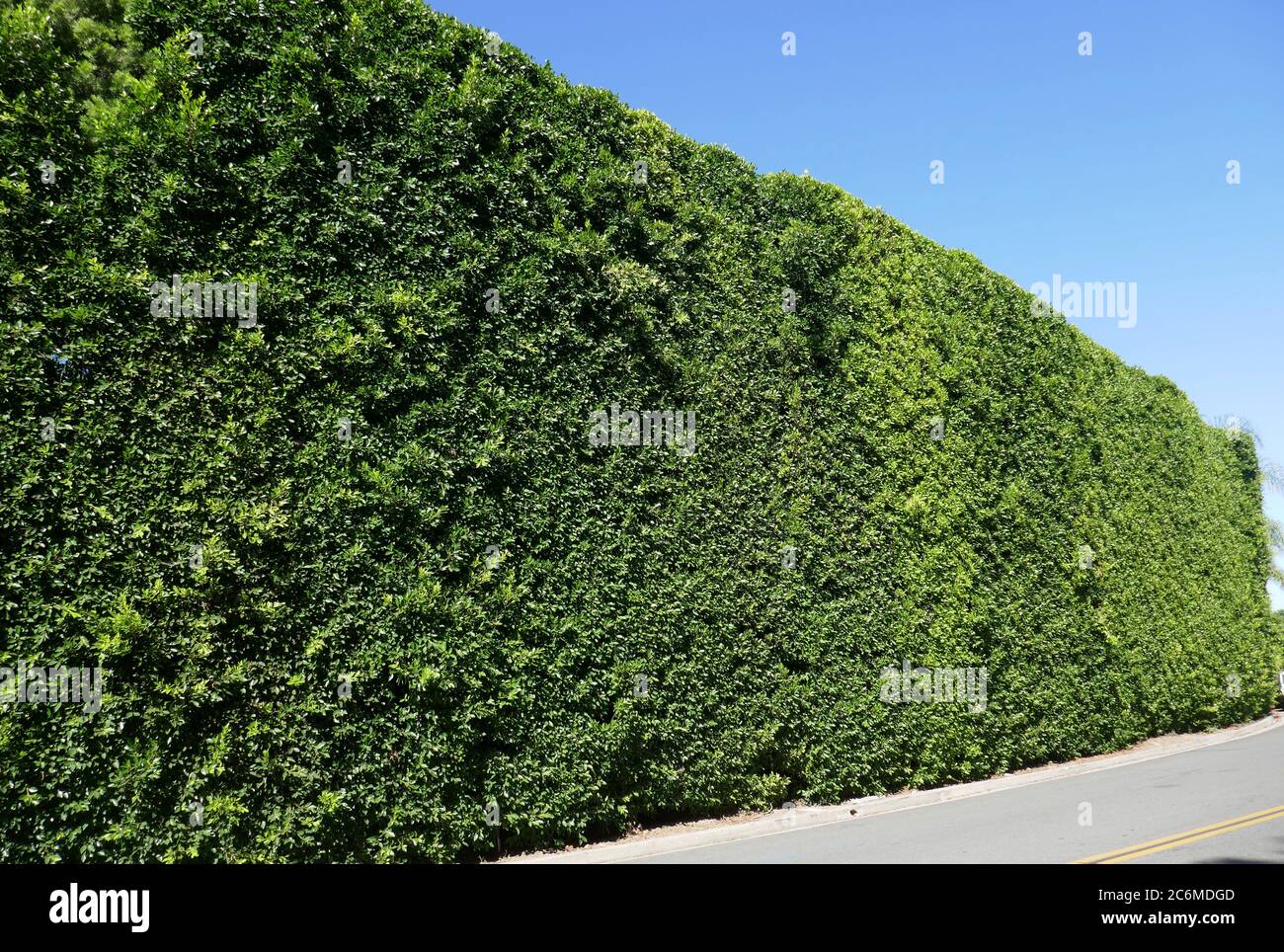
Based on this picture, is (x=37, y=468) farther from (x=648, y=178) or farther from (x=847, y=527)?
(x=847, y=527)

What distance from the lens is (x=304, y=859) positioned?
6.01 metres

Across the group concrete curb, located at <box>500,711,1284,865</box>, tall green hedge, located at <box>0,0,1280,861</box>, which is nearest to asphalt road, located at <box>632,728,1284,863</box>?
concrete curb, located at <box>500,711,1284,865</box>

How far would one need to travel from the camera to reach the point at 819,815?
30.7ft

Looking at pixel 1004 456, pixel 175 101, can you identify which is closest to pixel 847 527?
pixel 1004 456

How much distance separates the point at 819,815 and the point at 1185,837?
354cm

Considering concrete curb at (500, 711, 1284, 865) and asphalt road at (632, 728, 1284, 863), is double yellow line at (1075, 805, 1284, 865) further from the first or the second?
concrete curb at (500, 711, 1284, 865)

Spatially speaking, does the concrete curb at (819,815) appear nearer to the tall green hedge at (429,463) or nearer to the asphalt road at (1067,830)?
the asphalt road at (1067,830)

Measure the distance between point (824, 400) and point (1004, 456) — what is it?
438cm

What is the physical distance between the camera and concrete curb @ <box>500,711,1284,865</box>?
7.39m

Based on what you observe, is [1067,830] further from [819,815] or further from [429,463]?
[429,463]

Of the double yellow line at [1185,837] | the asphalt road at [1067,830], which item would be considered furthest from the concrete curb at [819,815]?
the double yellow line at [1185,837]
